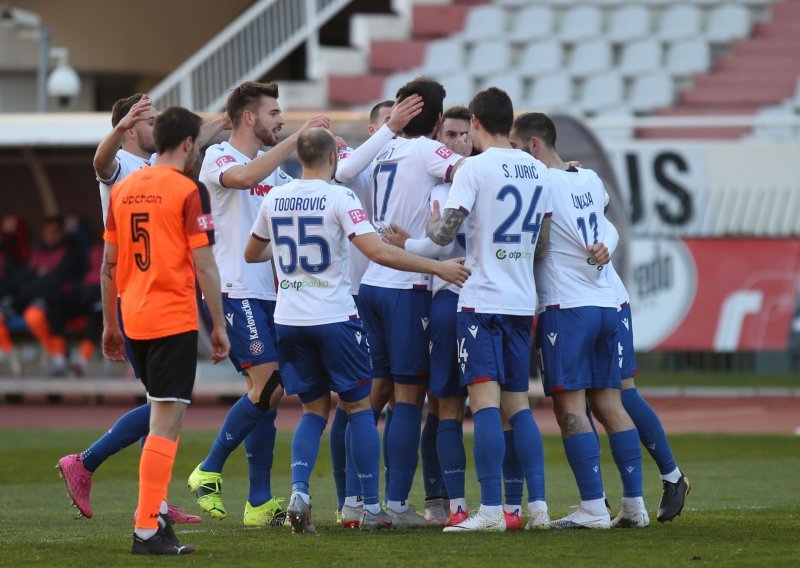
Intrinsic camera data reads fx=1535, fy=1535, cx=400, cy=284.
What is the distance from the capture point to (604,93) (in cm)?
2320

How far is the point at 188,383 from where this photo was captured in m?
7.00

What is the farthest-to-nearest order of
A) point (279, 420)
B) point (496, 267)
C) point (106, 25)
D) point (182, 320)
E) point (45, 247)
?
point (106, 25)
point (45, 247)
point (279, 420)
point (496, 267)
point (182, 320)

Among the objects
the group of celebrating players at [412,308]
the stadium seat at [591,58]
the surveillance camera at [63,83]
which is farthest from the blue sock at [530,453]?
the stadium seat at [591,58]

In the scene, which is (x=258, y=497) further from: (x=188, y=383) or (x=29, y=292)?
(x=29, y=292)

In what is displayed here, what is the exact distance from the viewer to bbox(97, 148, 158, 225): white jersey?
28.0 feet

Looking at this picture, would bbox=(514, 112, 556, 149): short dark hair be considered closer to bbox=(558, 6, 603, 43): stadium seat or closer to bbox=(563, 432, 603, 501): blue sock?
bbox=(563, 432, 603, 501): blue sock

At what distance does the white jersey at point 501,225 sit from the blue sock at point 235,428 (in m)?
1.31

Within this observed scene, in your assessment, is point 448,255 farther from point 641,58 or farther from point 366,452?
point 641,58

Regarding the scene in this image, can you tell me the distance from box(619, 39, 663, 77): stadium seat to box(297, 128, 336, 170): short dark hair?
16313mm

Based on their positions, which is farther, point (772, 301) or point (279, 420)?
point (772, 301)

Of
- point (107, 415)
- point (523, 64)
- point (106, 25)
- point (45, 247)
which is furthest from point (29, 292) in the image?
point (106, 25)

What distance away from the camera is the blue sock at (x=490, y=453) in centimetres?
769

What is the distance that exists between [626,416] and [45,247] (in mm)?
12496

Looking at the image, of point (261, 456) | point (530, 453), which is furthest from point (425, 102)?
point (261, 456)
